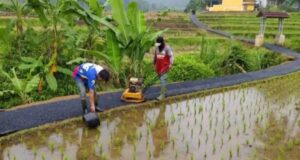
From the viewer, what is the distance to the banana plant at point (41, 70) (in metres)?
9.65

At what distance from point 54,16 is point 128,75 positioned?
2557 millimetres

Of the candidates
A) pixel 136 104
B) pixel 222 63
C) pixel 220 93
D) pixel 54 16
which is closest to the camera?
pixel 136 104

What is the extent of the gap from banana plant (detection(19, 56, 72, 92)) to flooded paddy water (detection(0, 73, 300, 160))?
2.02 m

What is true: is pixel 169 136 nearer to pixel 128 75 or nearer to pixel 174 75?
pixel 128 75

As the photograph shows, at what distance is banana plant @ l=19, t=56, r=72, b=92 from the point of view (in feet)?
31.7

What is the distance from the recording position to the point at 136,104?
909cm

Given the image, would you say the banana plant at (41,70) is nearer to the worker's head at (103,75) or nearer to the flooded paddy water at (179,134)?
the flooded paddy water at (179,134)

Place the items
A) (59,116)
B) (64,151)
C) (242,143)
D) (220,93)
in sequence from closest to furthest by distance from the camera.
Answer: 1. (64,151)
2. (242,143)
3. (59,116)
4. (220,93)

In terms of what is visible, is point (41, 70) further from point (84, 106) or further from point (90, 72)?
point (90, 72)

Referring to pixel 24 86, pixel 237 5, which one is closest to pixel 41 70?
pixel 24 86

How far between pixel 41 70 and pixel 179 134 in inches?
166

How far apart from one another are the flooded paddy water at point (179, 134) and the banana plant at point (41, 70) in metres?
2.02

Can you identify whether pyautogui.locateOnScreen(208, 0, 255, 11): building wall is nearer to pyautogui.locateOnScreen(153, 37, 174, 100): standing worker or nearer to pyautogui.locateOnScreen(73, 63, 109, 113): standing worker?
pyautogui.locateOnScreen(153, 37, 174, 100): standing worker

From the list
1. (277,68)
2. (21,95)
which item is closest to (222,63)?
(277,68)
